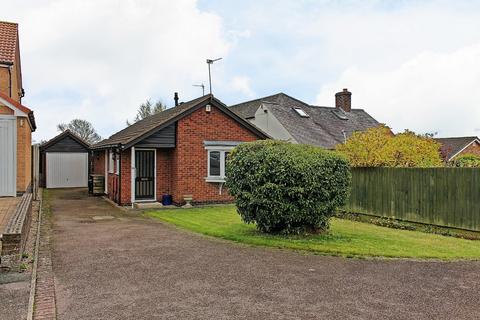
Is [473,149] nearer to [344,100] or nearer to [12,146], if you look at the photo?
[344,100]

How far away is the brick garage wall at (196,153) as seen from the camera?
1673 centimetres

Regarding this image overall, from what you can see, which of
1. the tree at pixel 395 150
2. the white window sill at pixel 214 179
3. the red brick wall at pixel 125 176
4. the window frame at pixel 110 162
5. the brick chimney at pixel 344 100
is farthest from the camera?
the brick chimney at pixel 344 100

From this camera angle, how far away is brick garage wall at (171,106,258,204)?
659 inches

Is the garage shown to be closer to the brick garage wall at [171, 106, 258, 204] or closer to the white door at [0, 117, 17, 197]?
the brick garage wall at [171, 106, 258, 204]

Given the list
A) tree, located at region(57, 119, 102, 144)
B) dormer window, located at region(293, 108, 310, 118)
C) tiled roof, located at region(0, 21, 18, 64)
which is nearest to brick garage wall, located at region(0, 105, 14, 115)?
tiled roof, located at region(0, 21, 18, 64)

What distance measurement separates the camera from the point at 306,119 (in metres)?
30.1

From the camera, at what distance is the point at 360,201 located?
49.0 ft

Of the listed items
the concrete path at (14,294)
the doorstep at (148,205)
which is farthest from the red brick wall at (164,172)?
the concrete path at (14,294)

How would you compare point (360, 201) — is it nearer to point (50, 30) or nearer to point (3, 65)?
point (50, 30)

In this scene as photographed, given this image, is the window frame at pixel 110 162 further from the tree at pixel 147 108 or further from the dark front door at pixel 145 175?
the tree at pixel 147 108

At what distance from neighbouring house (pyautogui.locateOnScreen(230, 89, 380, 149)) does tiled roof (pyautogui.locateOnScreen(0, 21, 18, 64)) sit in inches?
497

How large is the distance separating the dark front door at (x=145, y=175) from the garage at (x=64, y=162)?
10929 mm

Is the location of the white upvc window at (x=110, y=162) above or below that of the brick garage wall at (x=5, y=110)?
below

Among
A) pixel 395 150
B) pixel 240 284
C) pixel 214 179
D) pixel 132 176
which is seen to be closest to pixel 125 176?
pixel 132 176
